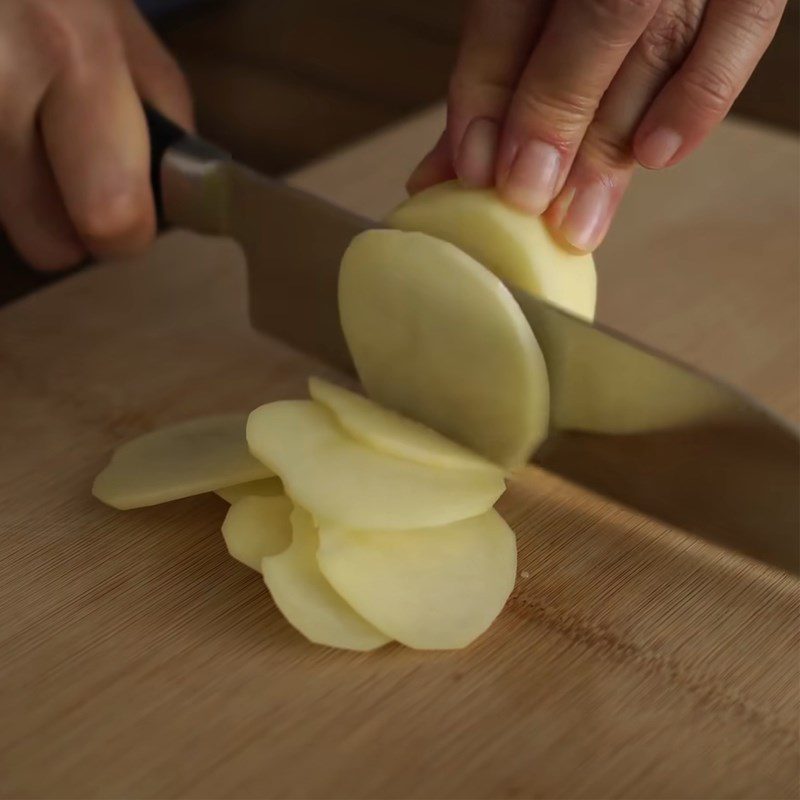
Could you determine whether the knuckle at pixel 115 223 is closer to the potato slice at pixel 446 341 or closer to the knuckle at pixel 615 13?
the potato slice at pixel 446 341

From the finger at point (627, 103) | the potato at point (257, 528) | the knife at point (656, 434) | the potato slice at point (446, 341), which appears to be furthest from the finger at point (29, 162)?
the finger at point (627, 103)

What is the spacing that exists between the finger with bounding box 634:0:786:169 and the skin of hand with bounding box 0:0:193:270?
2.31 feet

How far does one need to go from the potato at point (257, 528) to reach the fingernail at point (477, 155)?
1.45ft

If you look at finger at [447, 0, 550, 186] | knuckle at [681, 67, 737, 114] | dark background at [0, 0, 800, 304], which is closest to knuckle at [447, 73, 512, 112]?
finger at [447, 0, 550, 186]

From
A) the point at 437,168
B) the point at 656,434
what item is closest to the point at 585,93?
the point at 437,168

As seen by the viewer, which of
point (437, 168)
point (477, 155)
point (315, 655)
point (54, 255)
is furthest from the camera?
point (54, 255)

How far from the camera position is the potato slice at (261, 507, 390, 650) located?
124cm

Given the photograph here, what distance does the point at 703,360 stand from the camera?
5.69 ft

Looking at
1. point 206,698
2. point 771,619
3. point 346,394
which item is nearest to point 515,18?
point 346,394

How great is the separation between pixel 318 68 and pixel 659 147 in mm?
1736

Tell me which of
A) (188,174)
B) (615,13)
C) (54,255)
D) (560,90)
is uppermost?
(615,13)

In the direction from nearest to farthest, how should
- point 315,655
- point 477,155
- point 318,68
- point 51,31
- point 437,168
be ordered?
point 315,655 → point 477,155 → point 437,168 → point 51,31 → point 318,68

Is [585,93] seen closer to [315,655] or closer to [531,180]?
[531,180]

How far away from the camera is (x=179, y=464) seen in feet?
4.72
